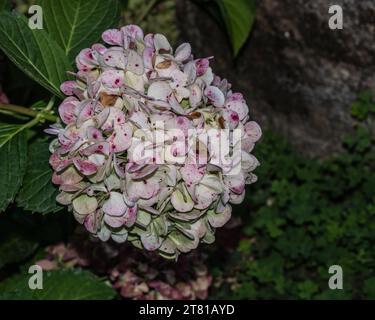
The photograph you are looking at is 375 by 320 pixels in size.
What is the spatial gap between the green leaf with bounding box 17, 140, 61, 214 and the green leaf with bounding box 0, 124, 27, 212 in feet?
0.12

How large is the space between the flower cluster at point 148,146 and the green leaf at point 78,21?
235 mm

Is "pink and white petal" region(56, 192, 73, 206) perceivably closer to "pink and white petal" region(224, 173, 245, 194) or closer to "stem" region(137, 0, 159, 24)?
"pink and white petal" region(224, 173, 245, 194)

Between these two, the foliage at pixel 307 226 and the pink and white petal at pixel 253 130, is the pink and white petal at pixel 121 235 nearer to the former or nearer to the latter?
the pink and white petal at pixel 253 130

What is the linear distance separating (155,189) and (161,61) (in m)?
0.22

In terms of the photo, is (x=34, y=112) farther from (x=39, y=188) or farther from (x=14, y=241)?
(x=14, y=241)

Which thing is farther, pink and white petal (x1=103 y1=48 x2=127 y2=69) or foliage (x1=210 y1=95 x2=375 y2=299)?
foliage (x1=210 y1=95 x2=375 y2=299)

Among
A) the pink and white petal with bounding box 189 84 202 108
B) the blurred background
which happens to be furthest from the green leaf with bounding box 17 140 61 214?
the blurred background

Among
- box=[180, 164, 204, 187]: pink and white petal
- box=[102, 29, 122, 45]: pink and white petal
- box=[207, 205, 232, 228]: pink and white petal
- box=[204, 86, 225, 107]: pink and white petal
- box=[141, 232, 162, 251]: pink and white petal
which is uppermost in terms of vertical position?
box=[102, 29, 122, 45]: pink and white petal

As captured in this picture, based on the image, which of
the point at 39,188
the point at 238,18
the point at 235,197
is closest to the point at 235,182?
the point at 235,197

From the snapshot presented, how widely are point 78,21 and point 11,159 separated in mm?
332

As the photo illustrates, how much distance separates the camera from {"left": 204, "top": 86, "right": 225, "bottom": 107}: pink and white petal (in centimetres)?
125

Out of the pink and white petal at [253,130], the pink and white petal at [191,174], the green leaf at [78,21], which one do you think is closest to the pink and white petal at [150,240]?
the pink and white petal at [191,174]

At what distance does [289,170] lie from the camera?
2.35 m
